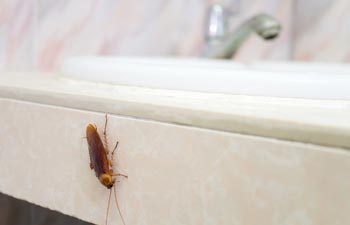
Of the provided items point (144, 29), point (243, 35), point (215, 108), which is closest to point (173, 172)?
point (215, 108)

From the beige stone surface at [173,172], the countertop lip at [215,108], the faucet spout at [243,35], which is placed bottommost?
the beige stone surface at [173,172]

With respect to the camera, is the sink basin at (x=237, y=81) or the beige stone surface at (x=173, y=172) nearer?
the beige stone surface at (x=173, y=172)

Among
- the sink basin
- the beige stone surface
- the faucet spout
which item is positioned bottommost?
the beige stone surface

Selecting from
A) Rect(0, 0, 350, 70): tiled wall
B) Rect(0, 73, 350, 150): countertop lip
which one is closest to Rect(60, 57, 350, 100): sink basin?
Rect(0, 73, 350, 150): countertop lip

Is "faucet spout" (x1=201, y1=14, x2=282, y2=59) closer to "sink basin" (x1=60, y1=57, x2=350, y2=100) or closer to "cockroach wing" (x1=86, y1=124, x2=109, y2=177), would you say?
"sink basin" (x1=60, y1=57, x2=350, y2=100)

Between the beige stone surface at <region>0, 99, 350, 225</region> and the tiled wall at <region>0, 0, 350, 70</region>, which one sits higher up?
the tiled wall at <region>0, 0, 350, 70</region>

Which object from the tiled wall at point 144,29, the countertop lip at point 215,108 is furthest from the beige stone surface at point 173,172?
the tiled wall at point 144,29

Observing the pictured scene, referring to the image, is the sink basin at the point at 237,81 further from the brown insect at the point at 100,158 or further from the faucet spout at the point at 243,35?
the faucet spout at the point at 243,35
